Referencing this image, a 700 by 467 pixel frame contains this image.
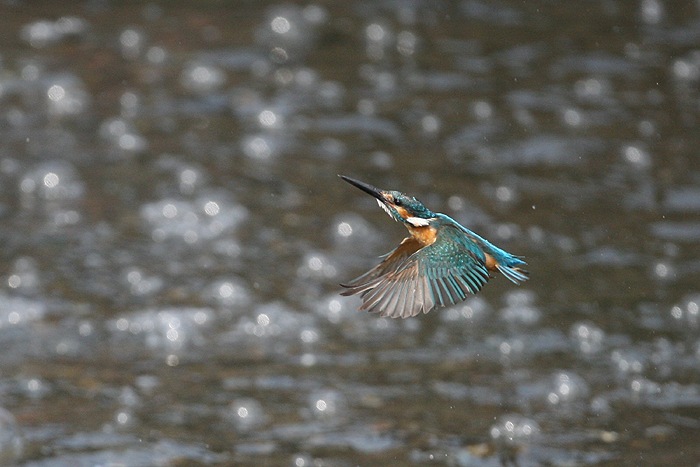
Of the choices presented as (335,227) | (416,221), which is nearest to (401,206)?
(416,221)

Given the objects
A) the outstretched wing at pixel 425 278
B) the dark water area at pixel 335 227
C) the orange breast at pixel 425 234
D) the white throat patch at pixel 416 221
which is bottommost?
the outstretched wing at pixel 425 278

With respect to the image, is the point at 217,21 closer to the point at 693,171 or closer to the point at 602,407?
the point at 693,171

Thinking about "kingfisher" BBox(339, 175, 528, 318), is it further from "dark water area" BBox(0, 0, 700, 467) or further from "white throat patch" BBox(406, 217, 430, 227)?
"dark water area" BBox(0, 0, 700, 467)

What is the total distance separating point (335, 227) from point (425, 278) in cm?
269

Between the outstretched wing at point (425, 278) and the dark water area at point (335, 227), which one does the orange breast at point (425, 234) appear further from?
the dark water area at point (335, 227)

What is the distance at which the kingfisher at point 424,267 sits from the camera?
246 cm

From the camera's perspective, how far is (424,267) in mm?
2529

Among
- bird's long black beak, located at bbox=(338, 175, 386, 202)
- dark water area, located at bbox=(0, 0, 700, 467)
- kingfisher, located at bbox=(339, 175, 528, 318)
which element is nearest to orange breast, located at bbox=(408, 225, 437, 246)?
kingfisher, located at bbox=(339, 175, 528, 318)

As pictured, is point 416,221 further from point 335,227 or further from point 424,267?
point 335,227

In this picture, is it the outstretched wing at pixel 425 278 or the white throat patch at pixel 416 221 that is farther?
the white throat patch at pixel 416 221

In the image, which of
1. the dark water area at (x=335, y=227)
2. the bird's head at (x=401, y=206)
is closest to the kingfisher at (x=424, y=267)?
the bird's head at (x=401, y=206)

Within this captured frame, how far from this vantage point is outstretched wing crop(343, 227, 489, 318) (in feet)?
8.02

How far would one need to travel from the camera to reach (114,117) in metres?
6.08

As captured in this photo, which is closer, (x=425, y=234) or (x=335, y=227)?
(x=425, y=234)
